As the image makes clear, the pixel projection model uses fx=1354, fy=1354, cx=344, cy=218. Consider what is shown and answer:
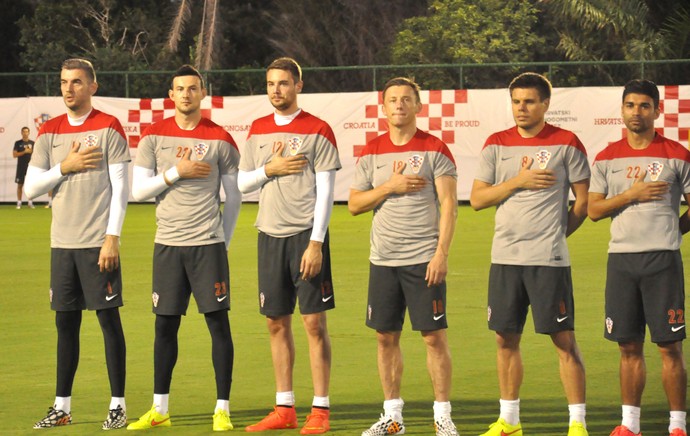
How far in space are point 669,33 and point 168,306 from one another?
25935 mm

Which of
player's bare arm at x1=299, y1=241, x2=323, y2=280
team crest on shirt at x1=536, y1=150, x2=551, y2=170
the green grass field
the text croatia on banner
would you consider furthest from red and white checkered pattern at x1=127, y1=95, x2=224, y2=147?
team crest on shirt at x1=536, y1=150, x2=551, y2=170

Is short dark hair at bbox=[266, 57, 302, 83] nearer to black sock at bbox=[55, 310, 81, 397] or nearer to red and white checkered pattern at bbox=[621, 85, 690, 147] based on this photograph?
black sock at bbox=[55, 310, 81, 397]

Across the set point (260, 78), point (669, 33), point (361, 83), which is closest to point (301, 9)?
point (361, 83)

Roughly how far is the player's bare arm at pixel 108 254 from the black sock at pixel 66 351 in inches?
16.0

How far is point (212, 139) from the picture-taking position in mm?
7598

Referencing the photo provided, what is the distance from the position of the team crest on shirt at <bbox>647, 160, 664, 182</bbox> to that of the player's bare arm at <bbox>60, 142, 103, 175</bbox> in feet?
9.92

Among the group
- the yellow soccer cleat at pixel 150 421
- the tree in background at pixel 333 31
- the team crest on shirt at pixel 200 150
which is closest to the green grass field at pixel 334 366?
the yellow soccer cleat at pixel 150 421

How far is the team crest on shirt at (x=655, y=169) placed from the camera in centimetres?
686

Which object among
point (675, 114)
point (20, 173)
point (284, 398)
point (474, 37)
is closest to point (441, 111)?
point (675, 114)

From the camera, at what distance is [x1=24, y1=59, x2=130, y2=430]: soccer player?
24.9ft

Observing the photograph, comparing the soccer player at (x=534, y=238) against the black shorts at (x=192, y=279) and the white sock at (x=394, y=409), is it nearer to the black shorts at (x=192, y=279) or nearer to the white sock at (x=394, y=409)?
the white sock at (x=394, y=409)

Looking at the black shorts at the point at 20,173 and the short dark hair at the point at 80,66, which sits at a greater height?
the black shorts at the point at 20,173

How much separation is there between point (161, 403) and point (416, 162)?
1963 millimetres

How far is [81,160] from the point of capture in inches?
299
